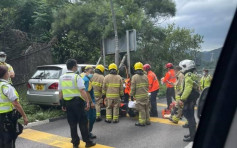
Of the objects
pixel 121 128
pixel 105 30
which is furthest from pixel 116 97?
pixel 105 30

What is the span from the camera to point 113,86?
7.35 m

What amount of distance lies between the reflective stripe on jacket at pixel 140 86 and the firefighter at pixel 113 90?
42cm

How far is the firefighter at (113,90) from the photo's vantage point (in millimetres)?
7363

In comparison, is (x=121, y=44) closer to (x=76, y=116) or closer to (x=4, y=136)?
(x=76, y=116)

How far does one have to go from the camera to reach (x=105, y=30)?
1223 cm

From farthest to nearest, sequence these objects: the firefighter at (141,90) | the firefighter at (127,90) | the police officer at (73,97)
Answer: the firefighter at (127,90), the firefighter at (141,90), the police officer at (73,97)

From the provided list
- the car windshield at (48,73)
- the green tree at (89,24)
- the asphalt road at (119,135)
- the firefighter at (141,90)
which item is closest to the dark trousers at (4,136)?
the asphalt road at (119,135)

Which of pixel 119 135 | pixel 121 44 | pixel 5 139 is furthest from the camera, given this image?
pixel 121 44

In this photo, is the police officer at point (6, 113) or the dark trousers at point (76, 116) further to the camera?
the dark trousers at point (76, 116)

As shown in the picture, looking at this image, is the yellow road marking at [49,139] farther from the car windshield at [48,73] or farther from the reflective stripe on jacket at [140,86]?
the reflective stripe on jacket at [140,86]

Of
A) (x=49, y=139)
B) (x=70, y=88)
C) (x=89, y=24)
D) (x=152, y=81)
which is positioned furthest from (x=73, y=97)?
(x=89, y=24)

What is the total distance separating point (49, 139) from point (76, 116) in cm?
125

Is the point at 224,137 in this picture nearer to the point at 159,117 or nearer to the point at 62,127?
the point at 62,127

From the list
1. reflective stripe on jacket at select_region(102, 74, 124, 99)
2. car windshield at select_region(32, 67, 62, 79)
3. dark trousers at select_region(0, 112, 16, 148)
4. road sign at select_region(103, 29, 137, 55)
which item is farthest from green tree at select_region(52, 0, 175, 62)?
dark trousers at select_region(0, 112, 16, 148)
